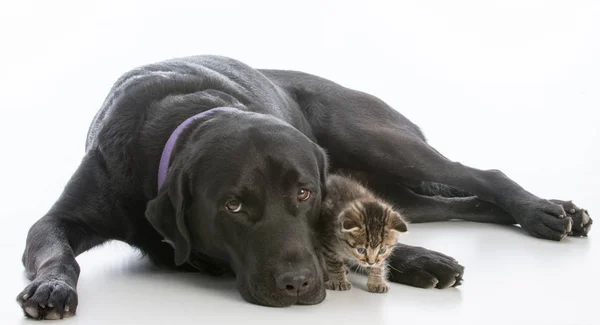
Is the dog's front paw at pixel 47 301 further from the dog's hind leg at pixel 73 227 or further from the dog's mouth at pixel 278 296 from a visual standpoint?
the dog's mouth at pixel 278 296

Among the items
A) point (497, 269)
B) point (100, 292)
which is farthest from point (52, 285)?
point (497, 269)

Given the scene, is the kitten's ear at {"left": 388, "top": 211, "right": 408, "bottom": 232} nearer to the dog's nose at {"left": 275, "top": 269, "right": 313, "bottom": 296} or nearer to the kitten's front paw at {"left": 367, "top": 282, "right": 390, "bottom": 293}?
the kitten's front paw at {"left": 367, "top": 282, "right": 390, "bottom": 293}

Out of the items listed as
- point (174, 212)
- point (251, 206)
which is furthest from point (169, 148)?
point (251, 206)

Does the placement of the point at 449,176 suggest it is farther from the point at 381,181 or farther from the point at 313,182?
the point at 313,182

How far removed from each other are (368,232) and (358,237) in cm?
5

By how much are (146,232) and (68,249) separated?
1.23 feet

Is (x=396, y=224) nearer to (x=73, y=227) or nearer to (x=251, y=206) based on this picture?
(x=251, y=206)

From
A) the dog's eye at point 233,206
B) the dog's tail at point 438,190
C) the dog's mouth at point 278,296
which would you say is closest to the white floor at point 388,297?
the dog's mouth at point 278,296

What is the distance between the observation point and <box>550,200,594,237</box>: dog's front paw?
4887 mm

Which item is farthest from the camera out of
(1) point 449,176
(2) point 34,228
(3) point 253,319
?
(1) point 449,176

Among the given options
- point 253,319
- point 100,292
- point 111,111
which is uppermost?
point 111,111

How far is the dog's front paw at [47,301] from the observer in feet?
10.9

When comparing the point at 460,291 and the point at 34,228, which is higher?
the point at 460,291

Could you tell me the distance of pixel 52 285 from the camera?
340cm
